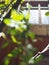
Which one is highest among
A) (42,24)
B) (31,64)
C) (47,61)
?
(31,64)

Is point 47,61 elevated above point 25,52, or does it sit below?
below

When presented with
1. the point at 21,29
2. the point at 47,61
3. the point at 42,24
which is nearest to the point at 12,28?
the point at 21,29

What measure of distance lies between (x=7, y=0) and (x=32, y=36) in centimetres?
37

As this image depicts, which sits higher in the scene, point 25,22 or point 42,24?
point 25,22

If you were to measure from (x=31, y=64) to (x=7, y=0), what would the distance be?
359mm

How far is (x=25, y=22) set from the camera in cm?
34

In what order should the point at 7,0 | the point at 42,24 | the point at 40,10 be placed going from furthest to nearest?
the point at 40,10, the point at 42,24, the point at 7,0

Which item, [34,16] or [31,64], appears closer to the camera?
[31,64]

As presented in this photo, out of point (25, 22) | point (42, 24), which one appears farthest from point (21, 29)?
point (42, 24)

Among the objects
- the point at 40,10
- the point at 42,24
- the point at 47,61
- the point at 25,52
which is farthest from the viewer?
the point at 47,61

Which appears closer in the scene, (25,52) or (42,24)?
(25,52)

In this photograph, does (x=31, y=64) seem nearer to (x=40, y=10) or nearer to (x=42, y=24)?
(x=42, y=24)

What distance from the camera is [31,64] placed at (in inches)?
13.7

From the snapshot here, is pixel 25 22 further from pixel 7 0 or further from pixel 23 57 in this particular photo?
pixel 7 0
